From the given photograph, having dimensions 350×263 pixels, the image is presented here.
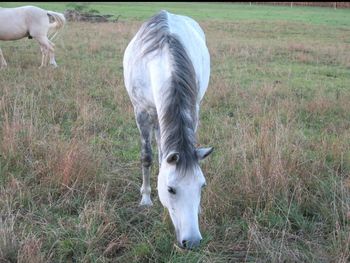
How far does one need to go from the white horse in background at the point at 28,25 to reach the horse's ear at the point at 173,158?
8.07 meters

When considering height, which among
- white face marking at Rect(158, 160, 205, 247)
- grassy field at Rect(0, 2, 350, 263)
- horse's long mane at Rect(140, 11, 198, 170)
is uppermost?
horse's long mane at Rect(140, 11, 198, 170)

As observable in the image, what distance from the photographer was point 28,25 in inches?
416

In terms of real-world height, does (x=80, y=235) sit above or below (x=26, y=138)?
below

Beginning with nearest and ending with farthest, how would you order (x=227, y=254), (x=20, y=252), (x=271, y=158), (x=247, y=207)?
(x=20, y=252) → (x=227, y=254) → (x=247, y=207) → (x=271, y=158)

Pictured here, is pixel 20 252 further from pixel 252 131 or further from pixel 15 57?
pixel 15 57

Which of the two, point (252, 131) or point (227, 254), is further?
point (252, 131)

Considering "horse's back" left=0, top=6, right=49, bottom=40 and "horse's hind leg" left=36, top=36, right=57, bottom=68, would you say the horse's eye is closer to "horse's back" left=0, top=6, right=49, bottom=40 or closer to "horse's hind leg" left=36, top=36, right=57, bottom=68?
"horse's hind leg" left=36, top=36, right=57, bottom=68

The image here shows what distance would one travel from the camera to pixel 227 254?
306 centimetres

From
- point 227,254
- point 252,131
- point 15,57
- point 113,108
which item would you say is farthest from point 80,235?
point 15,57

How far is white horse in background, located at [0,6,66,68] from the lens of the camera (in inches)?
402

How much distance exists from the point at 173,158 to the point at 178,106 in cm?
43

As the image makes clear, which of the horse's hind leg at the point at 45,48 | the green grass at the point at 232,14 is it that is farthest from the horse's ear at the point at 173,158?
the green grass at the point at 232,14

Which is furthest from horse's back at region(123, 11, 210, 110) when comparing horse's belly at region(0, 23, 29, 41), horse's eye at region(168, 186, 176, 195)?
horse's belly at region(0, 23, 29, 41)

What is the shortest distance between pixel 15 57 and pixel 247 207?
881cm
